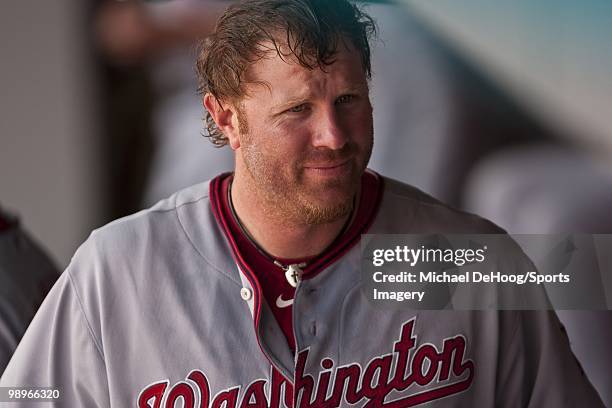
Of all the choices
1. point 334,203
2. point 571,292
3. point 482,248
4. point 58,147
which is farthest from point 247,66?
point 58,147

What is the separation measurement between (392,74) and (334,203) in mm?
218

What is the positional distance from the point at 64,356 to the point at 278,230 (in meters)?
0.26

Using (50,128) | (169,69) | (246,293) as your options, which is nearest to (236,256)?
(246,293)

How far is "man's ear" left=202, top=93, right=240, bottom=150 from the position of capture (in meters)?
0.94

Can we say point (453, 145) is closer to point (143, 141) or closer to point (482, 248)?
point (482, 248)

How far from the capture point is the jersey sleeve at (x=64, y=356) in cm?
94

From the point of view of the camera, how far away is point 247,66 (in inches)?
35.2

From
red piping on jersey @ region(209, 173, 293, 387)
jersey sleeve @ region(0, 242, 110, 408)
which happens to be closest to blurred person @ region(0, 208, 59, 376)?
jersey sleeve @ region(0, 242, 110, 408)

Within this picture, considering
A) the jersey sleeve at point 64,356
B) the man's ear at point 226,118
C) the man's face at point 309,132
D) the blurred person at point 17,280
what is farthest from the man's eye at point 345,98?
the blurred person at point 17,280

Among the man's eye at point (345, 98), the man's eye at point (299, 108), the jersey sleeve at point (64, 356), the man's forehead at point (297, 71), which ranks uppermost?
the man's forehead at point (297, 71)

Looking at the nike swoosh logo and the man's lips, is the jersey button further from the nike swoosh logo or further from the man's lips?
the man's lips

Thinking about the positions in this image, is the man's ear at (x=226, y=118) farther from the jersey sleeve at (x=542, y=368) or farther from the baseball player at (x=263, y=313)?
the jersey sleeve at (x=542, y=368)

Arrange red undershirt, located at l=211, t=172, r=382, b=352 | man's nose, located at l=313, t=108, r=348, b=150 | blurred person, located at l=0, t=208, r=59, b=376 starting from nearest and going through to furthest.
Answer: man's nose, located at l=313, t=108, r=348, b=150
red undershirt, located at l=211, t=172, r=382, b=352
blurred person, located at l=0, t=208, r=59, b=376

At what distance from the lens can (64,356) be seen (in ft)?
3.15
